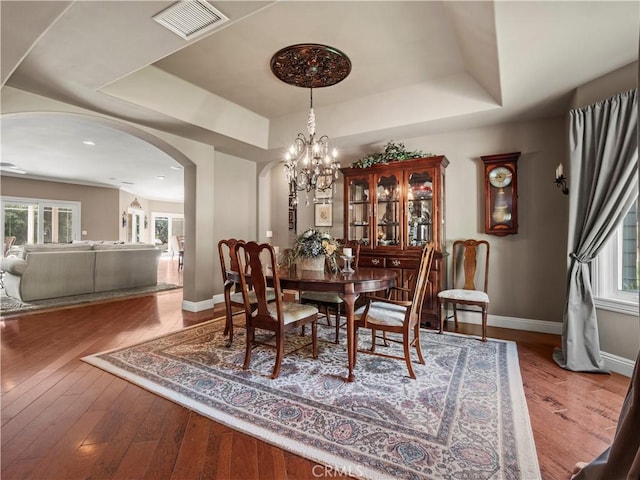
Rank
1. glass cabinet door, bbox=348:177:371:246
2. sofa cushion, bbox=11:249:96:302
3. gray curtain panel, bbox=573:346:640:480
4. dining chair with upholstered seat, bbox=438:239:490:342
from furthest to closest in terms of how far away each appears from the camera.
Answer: sofa cushion, bbox=11:249:96:302 < glass cabinet door, bbox=348:177:371:246 < dining chair with upholstered seat, bbox=438:239:490:342 < gray curtain panel, bbox=573:346:640:480

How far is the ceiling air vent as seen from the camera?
189cm

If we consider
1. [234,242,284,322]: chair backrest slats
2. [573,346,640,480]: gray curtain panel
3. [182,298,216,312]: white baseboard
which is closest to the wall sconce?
[573,346,640,480]: gray curtain panel

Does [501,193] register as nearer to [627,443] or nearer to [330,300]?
[330,300]

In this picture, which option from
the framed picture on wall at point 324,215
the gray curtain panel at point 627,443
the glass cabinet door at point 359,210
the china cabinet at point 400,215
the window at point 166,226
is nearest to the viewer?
the gray curtain panel at point 627,443

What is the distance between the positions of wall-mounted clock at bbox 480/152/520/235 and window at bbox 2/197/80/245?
11.0m

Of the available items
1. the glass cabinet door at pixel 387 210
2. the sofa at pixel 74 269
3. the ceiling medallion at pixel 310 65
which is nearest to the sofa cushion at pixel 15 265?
the sofa at pixel 74 269

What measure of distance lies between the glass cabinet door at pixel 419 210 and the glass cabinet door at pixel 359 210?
57 centimetres

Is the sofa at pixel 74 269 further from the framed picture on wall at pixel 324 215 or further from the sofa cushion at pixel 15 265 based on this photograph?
the framed picture on wall at pixel 324 215

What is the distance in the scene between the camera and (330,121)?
4242 millimetres

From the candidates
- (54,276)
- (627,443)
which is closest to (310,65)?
(627,443)

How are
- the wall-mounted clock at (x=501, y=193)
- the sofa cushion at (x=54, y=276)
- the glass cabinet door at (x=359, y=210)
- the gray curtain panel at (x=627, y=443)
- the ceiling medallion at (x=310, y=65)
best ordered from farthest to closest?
the sofa cushion at (x=54, y=276) < the glass cabinet door at (x=359, y=210) < the wall-mounted clock at (x=501, y=193) < the ceiling medallion at (x=310, y=65) < the gray curtain panel at (x=627, y=443)

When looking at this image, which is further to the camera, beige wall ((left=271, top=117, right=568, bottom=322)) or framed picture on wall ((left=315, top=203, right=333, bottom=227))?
framed picture on wall ((left=315, top=203, right=333, bottom=227))

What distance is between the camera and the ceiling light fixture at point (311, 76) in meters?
2.89

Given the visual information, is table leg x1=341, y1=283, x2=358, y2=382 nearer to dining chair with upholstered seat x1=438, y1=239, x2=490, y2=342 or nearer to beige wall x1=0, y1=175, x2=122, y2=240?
dining chair with upholstered seat x1=438, y1=239, x2=490, y2=342
